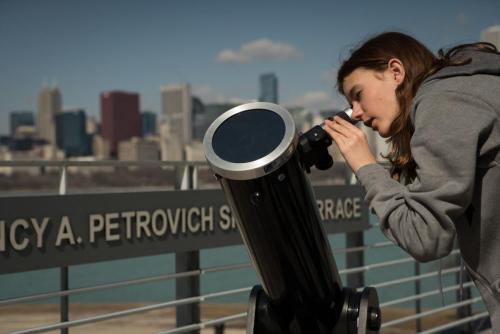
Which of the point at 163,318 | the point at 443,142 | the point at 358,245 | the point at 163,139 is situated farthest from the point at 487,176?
the point at 163,139

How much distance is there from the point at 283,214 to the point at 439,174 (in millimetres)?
339

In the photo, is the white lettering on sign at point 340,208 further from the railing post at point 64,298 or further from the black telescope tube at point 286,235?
the black telescope tube at point 286,235

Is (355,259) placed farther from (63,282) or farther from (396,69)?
(396,69)

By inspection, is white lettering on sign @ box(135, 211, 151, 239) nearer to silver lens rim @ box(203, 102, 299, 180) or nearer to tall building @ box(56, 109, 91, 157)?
silver lens rim @ box(203, 102, 299, 180)

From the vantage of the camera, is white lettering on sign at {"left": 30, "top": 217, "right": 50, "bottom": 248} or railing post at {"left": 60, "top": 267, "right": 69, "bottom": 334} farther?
railing post at {"left": 60, "top": 267, "right": 69, "bottom": 334}

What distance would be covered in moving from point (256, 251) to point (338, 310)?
24cm

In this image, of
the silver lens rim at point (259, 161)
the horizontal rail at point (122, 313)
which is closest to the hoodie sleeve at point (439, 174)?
the silver lens rim at point (259, 161)

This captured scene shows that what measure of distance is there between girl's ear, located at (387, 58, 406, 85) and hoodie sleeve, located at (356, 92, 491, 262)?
14cm

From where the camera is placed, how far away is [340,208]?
4094 millimetres

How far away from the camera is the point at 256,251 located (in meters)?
1.31

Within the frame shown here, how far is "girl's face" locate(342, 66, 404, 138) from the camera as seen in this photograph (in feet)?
3.88

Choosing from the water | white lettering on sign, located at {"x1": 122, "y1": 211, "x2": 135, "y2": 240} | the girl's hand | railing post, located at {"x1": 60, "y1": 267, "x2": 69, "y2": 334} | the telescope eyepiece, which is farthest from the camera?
white lettering on sign, located at {"x1": 122, "y1": 211, "x2": 135, "y2": 240}

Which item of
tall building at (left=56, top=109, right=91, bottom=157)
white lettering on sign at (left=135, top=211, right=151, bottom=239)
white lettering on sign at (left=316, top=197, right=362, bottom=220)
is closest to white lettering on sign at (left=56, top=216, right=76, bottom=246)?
white lettering on sign at (left=135, top=211, right=151, bottom=239)

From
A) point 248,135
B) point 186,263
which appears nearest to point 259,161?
point 248,135
